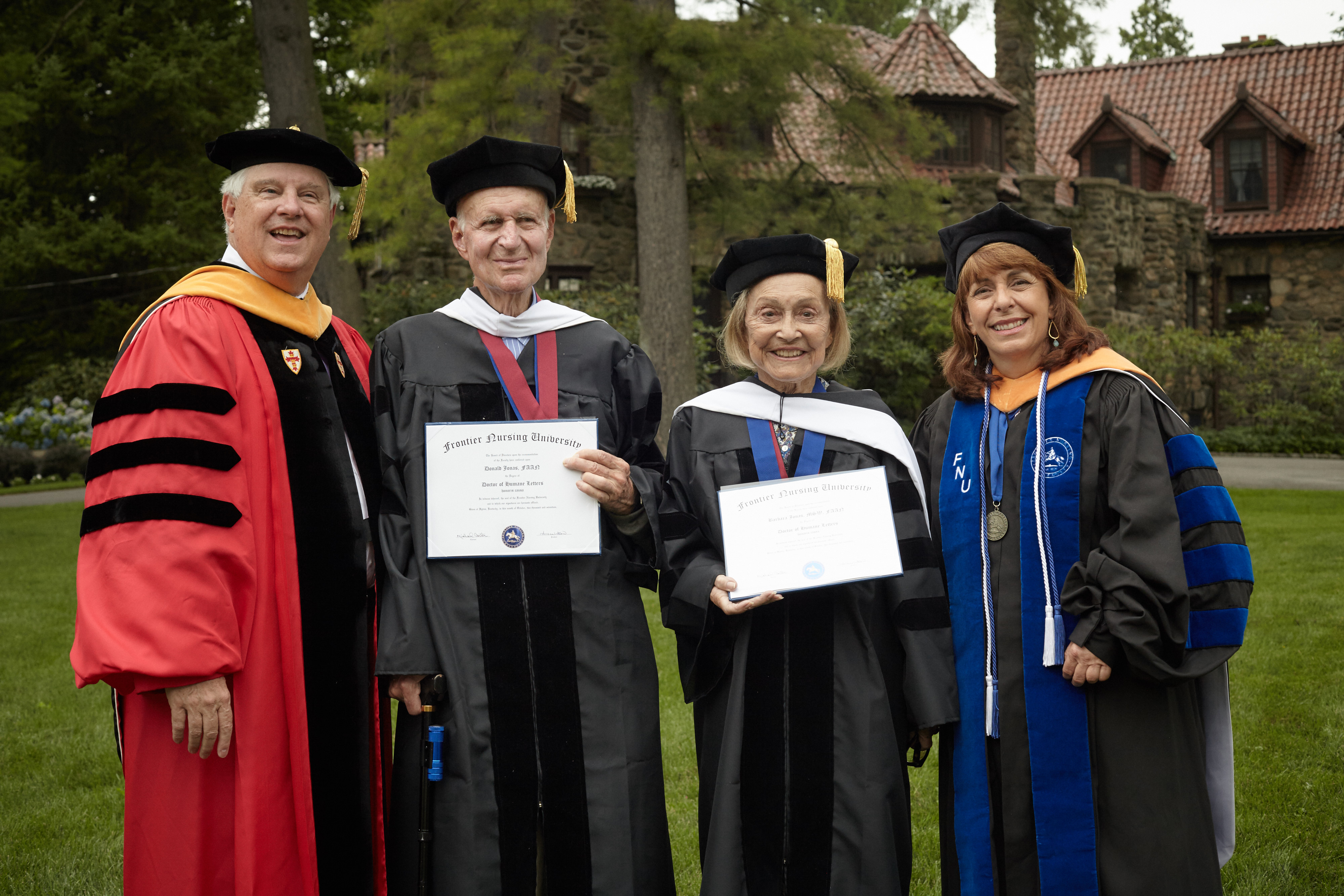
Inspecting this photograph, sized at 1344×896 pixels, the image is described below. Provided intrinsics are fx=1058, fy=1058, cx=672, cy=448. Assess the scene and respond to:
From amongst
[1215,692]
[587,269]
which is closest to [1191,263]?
[587,269]

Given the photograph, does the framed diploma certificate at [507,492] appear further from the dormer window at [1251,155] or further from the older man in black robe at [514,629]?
the dormer window at [1251,155]

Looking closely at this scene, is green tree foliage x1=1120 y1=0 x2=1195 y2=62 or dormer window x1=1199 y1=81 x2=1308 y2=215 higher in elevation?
green tree foliage x1=1120 y1=0 x2=1195 y2=62

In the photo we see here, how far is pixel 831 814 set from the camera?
2734mm

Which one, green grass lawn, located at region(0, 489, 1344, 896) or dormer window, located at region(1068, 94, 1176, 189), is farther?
dormer window, located at region(1068, 94, 1176, 189)

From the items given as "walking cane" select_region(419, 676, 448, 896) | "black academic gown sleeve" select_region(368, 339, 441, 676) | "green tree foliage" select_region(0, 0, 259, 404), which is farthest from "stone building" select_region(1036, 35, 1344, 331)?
"walking cane" select_region(419, 676, 448, 896)

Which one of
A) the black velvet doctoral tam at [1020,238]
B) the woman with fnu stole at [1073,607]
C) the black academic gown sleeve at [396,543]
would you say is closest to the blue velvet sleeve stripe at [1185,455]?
the woman with fnu stole at [1073,607]

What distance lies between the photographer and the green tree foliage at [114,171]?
66.3ft

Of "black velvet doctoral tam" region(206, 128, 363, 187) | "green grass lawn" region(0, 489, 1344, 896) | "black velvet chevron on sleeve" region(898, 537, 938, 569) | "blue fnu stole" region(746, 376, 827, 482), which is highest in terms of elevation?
"black velvet doctoral tam" region(206, 128, 363, 187)

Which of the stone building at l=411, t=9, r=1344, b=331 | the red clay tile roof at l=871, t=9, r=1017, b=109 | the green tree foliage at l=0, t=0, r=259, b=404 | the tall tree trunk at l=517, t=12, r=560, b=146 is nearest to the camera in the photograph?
the tall tree trunk at l=517, t=12, r=560, b=146

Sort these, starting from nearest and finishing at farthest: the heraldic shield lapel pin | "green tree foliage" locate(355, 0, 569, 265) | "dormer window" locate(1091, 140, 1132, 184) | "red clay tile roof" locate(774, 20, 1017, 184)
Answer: the heraldic shield lapel pin, "green tree foliage" locate(355, 0, 569, 265), "red clay tile roof" locate(774, 20, 1017, 184), "dormer window" locate(1091, 140, 1132, 184)

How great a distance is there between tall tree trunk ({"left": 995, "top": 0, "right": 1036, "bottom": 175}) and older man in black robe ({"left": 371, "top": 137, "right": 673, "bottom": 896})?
18.8 m

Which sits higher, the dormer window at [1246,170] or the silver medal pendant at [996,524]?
the dormer window at [1246,170]

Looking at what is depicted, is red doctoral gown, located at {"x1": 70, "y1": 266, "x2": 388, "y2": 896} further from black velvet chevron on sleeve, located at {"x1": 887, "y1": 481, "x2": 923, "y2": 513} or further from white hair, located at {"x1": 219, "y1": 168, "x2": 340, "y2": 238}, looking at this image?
black velvet chevron on sleeve, located at {"x1": 887, "y1": 481, "x2": 923, "y2": 513}

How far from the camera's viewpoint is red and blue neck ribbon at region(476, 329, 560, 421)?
9.27 feet
